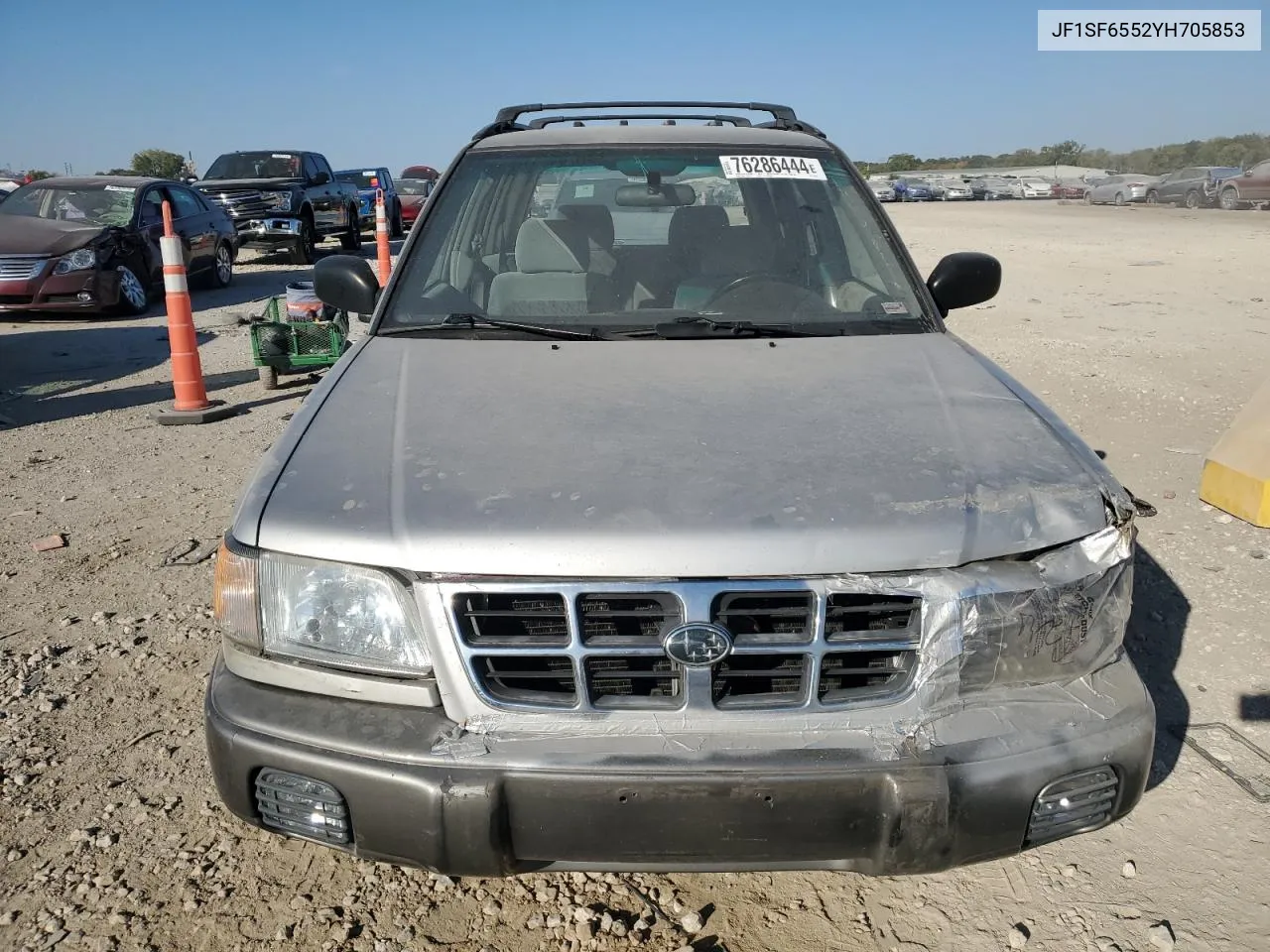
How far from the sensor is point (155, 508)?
4.77 metres

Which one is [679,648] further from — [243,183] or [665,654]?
[243,183]

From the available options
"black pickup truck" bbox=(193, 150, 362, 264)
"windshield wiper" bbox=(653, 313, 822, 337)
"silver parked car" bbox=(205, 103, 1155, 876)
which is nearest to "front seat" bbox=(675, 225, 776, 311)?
"windshield wiper" bbox=(653, 313, 822, 337)

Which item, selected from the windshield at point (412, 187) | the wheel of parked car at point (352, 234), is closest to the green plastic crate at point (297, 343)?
the wheel of parked car at point (352, 234)

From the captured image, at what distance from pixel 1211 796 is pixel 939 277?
1.68m

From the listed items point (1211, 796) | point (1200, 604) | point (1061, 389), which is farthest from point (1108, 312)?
point (1211, 796)

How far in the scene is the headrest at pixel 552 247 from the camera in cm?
306

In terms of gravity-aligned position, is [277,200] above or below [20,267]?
above

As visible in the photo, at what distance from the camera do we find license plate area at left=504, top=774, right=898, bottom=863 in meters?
1.68

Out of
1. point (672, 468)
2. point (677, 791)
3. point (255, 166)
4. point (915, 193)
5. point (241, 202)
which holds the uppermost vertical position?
point (915, 193)

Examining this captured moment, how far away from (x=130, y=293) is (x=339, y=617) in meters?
10.2

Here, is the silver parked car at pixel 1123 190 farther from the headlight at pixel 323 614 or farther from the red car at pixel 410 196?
the headlight at pixel 323 614

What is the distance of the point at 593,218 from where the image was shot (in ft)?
10.5

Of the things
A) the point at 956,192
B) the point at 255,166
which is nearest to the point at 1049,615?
the point at 255,166

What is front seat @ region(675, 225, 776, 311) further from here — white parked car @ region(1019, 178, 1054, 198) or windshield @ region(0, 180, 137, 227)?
white parked car @ region(1019, 178, 1054, 198)
